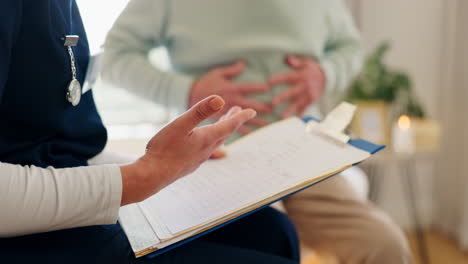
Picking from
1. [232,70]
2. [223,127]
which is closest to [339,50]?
[232,70]

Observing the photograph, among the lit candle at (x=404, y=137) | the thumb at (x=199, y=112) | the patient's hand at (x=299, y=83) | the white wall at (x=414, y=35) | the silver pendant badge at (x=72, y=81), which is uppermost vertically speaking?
the silver pendant badge at (x=72, y=81)

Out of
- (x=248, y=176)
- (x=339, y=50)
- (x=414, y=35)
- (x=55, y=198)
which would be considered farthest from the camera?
(x=414, y=35)

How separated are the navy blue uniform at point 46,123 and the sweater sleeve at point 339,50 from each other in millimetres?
746

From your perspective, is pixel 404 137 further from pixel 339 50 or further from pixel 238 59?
pixel 238 59

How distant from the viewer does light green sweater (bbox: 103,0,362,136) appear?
1.12 meters

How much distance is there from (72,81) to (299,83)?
646 millimetres

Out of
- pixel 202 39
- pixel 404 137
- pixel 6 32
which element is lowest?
pixel 404 137

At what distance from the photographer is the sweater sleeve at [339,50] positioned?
1.25 metres

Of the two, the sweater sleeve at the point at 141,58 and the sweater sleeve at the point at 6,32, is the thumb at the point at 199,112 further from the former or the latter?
the sweater sleeve at the point at 141,58

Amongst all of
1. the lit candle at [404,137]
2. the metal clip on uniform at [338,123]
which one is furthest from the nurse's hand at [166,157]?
the lit candle at [404,137]

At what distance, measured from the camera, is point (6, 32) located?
0.51m

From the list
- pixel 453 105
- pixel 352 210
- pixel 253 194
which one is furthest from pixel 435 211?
pixel 253 194

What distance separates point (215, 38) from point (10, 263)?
74cm

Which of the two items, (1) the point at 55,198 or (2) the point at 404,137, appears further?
(2) the point at 404,137
